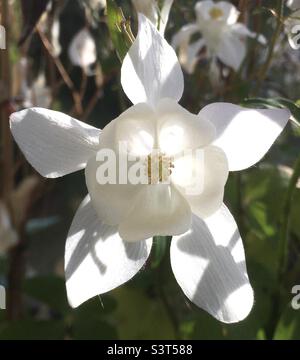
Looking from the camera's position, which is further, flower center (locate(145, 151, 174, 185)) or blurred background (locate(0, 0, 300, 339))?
blurred background (locate(0, 0, 300, 339))

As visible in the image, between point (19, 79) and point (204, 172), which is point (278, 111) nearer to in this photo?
point (204, 172)

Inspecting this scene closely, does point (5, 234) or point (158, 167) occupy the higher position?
point (158, 167)

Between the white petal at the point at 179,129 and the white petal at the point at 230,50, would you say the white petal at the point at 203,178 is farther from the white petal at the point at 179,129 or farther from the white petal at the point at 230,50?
the white petal at the point at 230,50

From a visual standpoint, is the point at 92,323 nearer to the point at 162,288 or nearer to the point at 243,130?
the point at 162,288

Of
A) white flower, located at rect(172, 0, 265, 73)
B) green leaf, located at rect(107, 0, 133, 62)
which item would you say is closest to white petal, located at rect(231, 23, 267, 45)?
white flower, located at rect(172, 0, 265, 73)

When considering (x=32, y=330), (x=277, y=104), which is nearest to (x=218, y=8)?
(x=277, y=104)

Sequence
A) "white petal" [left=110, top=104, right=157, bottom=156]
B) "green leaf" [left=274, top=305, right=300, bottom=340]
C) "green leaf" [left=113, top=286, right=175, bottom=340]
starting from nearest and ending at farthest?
"white petal" [left=110, top=104, right=157, bottom=156] < "green leaf" [left=274, top=305, right=300, bottom=340] < "green leaf" [left=113, top=286, right=175, bottom=340]

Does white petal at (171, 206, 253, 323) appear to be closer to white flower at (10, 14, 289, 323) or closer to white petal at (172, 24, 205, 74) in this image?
white flower at (10, 14, 289, 323)

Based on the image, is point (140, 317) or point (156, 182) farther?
point (140, 317)
